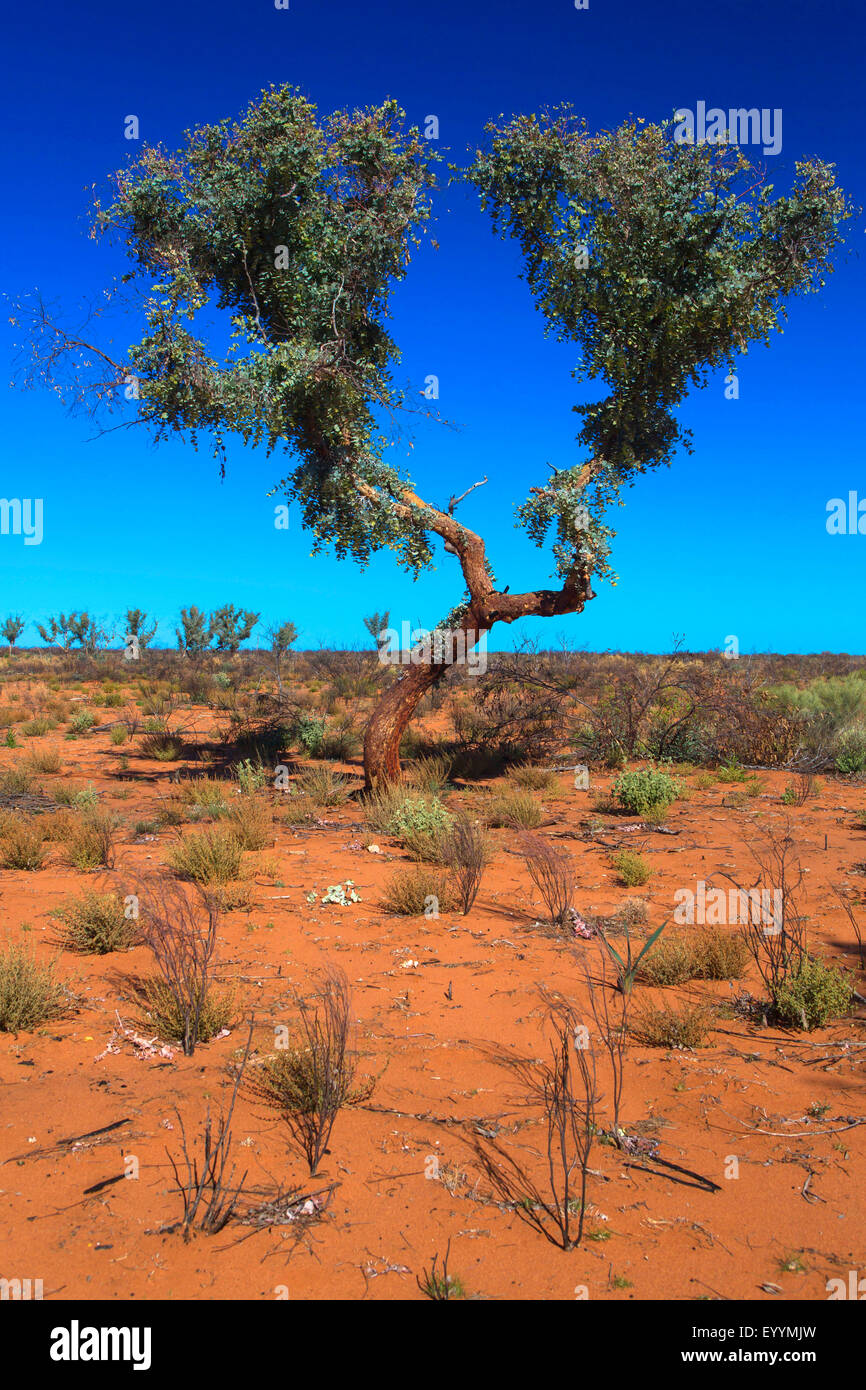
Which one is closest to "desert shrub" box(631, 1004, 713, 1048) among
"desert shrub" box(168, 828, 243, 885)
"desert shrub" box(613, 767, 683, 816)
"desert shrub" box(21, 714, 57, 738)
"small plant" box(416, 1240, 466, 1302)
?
"small plant" box(416, 1240, 466, 1302)

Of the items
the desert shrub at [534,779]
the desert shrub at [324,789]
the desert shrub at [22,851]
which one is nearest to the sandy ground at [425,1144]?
the desert shrub at [22,851]

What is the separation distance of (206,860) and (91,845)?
1591 millimetres

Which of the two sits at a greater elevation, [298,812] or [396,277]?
[396,277]

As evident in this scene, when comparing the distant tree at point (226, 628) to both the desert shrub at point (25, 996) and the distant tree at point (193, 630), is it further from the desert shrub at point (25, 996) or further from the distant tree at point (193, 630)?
the desert shrub at point (25, 996)

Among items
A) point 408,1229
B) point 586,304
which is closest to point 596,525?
point 586,304

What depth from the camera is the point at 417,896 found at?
7824 millimetres

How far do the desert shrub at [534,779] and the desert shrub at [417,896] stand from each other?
561cm

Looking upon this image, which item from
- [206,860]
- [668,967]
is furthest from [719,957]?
[206,860]

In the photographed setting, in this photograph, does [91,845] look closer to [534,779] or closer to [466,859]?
[466,859]

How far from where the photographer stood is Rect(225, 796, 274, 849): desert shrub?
980 centimetres

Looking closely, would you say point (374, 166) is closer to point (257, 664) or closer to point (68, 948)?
point (68, 948)

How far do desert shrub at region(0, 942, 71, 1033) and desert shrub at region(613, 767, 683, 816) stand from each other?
25.6 ft

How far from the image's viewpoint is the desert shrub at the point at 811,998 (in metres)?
5.38
